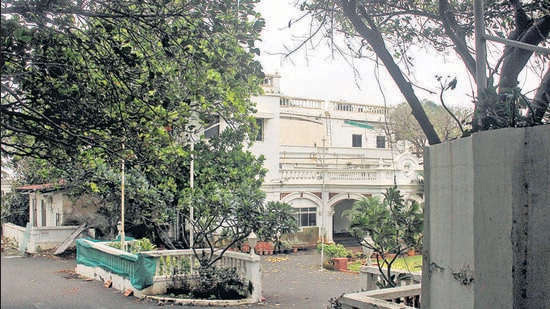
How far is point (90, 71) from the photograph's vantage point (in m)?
5.55

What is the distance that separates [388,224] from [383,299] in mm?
1787

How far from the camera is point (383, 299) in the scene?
5.34 meters

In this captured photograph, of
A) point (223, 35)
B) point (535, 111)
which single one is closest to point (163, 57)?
point (223, 35)

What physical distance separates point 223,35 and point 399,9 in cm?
320

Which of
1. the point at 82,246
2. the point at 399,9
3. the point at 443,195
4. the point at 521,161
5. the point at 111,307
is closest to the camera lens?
the point at 521,161

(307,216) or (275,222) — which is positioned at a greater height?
(275,222)

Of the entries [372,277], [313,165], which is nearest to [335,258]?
[313,165]

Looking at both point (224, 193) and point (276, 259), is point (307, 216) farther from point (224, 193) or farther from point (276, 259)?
point (224, 193)

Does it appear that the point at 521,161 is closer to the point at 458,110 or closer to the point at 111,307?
the point at 111,307

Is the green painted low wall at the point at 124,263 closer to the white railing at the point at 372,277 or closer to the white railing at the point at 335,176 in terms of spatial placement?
the white railing at the point at 372,277

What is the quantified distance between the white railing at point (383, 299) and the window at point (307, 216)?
784 inches

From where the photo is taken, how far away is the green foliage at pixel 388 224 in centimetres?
688

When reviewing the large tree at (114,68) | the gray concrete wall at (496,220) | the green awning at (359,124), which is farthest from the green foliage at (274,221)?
the green awning at (359,124)

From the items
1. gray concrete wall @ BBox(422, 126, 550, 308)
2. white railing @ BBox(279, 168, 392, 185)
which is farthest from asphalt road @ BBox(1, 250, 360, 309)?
gray concrete wall @ BBox(422, 126, 550, 308)
